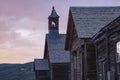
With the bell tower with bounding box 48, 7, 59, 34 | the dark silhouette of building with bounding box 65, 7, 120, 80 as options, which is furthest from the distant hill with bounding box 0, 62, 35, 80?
the dark silhouette of building with bounding box 65, 7, 120, 80

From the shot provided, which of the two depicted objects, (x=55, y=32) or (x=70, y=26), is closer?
(x=70, y=26)

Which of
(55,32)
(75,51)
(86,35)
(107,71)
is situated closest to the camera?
(107,71)

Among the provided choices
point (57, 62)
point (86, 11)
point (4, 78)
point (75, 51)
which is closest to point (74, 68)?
point (75, 51)

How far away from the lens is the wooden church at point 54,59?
50.2 metres

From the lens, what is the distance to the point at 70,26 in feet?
116

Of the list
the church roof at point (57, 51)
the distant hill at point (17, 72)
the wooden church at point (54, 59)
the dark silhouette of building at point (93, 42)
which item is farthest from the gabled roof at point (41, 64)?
the distant hill at point (17, 72)

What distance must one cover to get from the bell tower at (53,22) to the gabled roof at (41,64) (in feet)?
13.8

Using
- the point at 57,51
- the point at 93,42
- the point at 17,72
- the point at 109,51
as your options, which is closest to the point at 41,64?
the point at 57,51

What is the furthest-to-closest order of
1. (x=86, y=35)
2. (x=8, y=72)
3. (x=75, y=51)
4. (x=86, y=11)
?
(x=8, y=72), (x=75, y=51), (x=86, y=11), (x=86, y=35)

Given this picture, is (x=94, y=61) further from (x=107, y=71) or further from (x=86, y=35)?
(x=107, y=71)

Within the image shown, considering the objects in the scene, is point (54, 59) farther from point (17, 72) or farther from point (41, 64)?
point (17, 72)

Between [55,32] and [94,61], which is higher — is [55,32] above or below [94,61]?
above

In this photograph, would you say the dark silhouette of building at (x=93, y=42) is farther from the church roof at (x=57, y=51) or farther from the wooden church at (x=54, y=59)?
the wooden church at (x=54, y=59)

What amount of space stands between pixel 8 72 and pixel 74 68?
357ft
